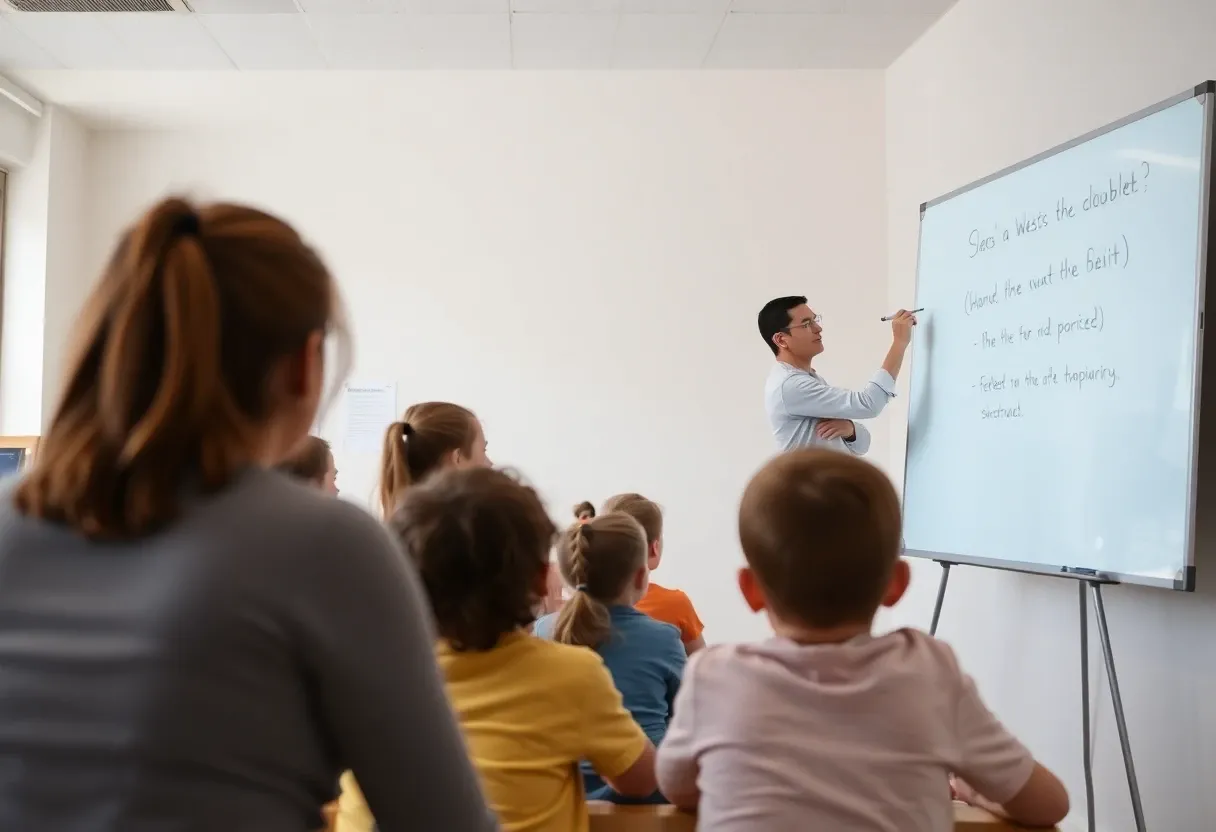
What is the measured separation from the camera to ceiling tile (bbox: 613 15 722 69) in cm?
409

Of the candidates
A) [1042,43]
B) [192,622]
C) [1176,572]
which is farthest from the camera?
[1042,43]

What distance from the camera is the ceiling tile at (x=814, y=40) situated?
13.4 feet

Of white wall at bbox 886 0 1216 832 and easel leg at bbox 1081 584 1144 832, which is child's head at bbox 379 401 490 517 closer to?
easel leg at bbox 1081 584 1144 832

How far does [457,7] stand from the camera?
13.0ft

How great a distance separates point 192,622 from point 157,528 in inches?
2.8

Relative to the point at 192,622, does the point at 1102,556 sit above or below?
below

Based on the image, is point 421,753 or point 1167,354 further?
point 1167,354

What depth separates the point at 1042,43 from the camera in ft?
10.3

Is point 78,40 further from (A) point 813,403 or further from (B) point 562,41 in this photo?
(A) point 813,403

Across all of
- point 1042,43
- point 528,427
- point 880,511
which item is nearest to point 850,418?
point 1042,43

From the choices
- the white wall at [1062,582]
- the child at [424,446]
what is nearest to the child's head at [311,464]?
the child at [424,446]

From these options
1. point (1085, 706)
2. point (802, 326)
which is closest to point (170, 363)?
point (1085, 706)

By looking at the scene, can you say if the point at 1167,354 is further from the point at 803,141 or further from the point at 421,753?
the point at 803,141

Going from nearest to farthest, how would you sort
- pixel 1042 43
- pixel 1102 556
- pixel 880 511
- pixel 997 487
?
pixel 880 511 < pixel 1102 556 < pixel 997 487 < pixel 1042 43
